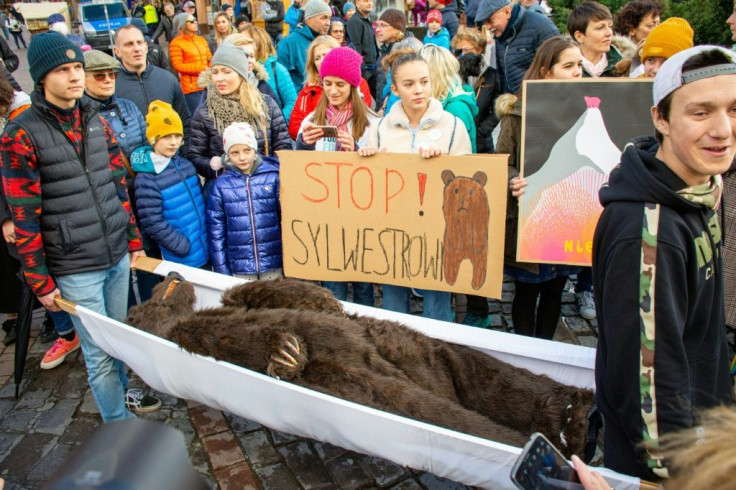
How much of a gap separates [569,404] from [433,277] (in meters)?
1.29

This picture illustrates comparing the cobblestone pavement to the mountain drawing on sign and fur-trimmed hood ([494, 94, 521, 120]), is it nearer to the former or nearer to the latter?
the mountain drawing on sign

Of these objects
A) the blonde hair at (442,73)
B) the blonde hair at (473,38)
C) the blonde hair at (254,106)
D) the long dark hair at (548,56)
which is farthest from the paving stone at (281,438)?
the blonde hair at (473,38)

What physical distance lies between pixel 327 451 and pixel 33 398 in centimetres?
210

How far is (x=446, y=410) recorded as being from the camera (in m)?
2.40

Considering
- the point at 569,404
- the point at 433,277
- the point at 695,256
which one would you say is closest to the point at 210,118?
the point at 433,277

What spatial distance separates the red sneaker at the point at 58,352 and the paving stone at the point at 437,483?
9.17 ft

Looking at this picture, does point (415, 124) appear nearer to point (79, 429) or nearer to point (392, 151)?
point (392, 151)

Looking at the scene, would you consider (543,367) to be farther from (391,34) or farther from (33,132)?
(391,34)

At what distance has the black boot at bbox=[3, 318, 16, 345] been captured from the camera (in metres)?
4.39

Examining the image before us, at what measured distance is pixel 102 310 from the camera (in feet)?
10.6

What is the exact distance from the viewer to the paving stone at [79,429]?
131 inches

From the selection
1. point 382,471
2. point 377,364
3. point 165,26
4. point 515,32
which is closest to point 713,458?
point 377,364

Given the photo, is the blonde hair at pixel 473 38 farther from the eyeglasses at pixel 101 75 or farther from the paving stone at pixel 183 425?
the paving stone at pixel 183 425

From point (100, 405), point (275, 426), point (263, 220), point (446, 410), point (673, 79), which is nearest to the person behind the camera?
point (673, 79)
